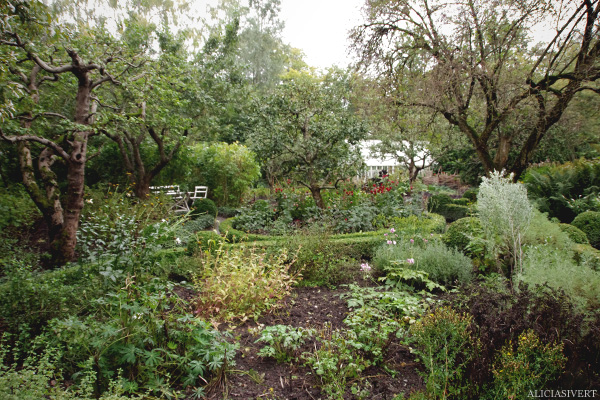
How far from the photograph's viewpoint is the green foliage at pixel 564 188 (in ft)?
26.3

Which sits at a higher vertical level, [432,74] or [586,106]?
[586,106]

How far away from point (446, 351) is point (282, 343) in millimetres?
1300

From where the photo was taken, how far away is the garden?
2268 millimetres

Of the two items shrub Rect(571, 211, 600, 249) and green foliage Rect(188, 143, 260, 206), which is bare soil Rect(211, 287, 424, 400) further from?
green foliage Rect(188, 143, 260, 206)

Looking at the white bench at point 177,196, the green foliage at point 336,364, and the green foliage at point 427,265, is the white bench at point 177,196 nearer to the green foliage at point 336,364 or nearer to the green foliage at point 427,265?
the green foliage at point 427,265

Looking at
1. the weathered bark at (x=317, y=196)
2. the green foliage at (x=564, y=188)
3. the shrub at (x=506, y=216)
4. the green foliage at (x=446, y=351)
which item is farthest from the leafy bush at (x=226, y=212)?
the green foliage at (x=564, y=188)

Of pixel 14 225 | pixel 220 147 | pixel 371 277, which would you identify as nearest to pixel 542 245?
pixel 371 277

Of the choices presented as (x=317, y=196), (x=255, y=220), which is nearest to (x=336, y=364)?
(x=255, y=220)

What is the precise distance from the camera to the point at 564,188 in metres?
8.34

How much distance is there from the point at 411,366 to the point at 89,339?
2481 mm

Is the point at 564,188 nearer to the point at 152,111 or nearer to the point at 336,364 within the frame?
the point at 336,364

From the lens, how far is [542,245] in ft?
14.3

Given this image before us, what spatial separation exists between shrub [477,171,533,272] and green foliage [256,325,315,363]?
2.99 metres

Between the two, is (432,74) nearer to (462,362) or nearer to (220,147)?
(462,362)
